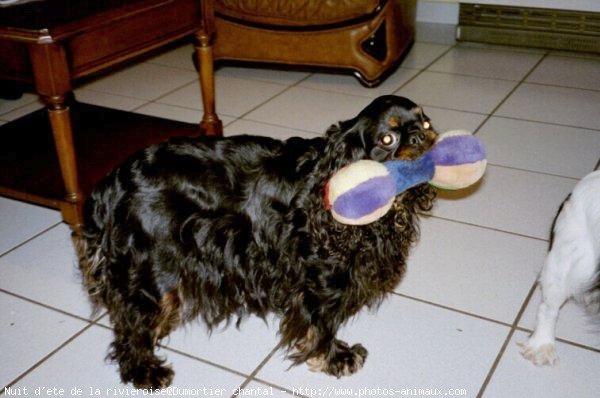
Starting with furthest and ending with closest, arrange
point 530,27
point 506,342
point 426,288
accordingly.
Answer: point 530,27, point 426,288, point 506,342

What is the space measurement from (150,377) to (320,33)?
2684 mm

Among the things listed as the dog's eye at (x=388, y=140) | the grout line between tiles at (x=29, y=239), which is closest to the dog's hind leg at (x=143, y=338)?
the dog's eye at (x=388, y=140)

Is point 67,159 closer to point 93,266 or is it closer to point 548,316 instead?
point 93,266

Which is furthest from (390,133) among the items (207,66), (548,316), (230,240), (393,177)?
(207,66)

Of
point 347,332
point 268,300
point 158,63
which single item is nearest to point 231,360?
point 268,300

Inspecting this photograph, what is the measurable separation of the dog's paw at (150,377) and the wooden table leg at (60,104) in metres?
0.87

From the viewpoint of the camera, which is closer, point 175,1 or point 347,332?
point 347,332

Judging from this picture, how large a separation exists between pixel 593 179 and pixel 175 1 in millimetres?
1837

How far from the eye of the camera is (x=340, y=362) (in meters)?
2.00

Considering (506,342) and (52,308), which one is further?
(52,308)

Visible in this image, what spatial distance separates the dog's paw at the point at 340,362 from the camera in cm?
200

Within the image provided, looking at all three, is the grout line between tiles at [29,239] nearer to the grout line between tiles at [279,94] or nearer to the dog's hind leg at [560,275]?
the grout line between tiles at [279,94]

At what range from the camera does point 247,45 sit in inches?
168

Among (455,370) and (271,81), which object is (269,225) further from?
(271,81)
